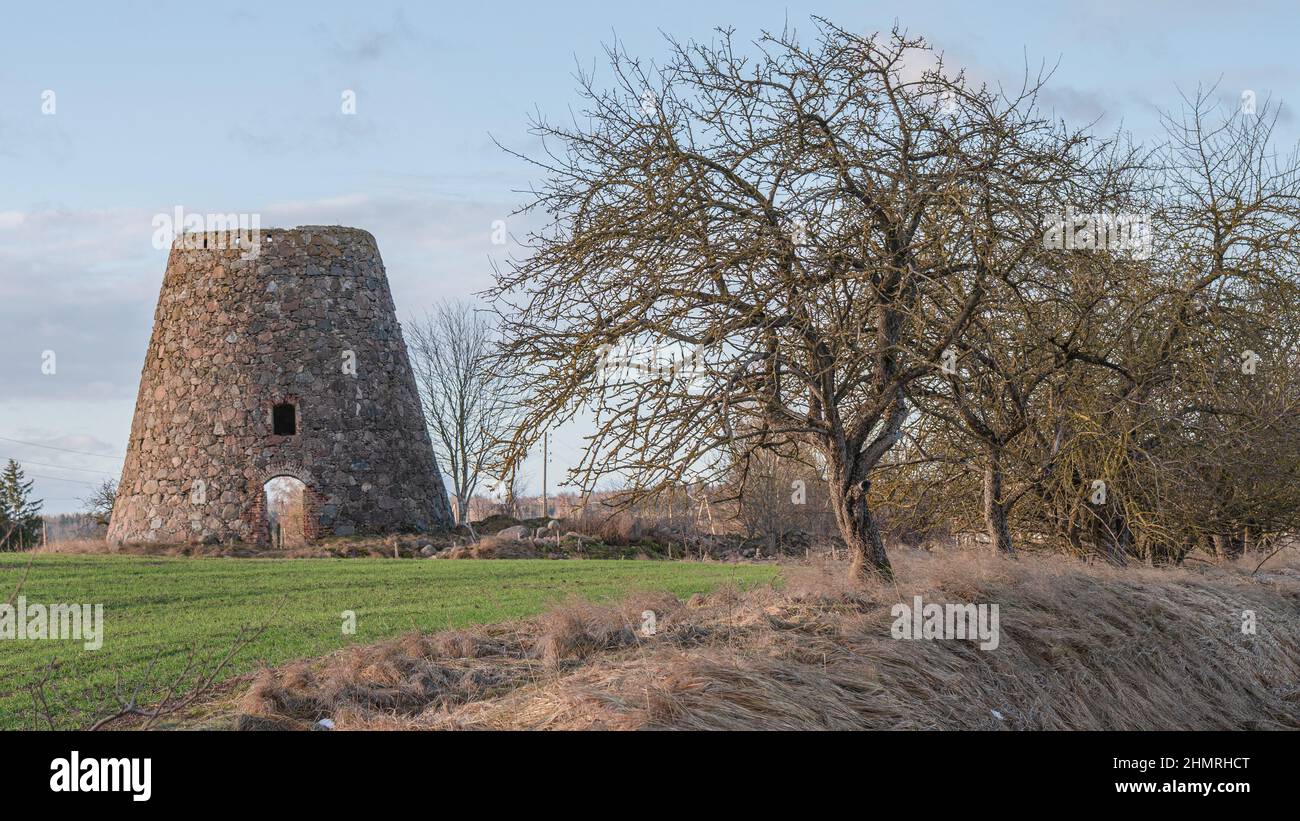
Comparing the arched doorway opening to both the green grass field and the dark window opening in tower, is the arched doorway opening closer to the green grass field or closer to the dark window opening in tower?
the dark window opening in tower

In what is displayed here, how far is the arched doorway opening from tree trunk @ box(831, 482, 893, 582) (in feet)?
50.8

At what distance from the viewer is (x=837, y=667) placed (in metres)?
6.92

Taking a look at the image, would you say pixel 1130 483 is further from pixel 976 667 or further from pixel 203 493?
pixel 203 493

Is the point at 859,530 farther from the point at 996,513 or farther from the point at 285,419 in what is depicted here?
the point at 285,419

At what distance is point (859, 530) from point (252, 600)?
6831 mm

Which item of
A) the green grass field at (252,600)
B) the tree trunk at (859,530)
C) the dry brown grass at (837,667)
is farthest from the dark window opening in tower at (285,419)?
the tree trunk at (859,530)

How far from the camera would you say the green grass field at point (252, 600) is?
7.85 m

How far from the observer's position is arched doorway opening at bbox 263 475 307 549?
23141mm

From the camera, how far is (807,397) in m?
10.3

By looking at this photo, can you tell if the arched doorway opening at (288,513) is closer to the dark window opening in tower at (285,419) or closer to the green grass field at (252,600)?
the dark window opening in tower at (285,419)

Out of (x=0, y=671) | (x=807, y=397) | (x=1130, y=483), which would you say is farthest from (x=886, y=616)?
(x=0, y=671)

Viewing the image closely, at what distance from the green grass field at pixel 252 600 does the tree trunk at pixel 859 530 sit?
6.32ft

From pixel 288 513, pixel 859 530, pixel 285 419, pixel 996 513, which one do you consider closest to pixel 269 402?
pixel 285 419
